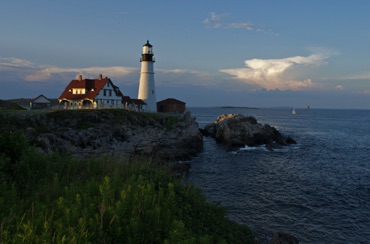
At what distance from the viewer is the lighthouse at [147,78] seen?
58.5m

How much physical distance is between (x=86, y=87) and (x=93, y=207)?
4984 centimetres

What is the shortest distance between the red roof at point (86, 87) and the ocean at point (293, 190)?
2221cm

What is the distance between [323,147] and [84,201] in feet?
177

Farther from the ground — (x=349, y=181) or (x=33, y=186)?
(x=33, y=186)

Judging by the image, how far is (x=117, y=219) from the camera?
5586mm

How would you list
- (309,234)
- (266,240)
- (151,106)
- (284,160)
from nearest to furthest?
1. (266,240)
2. (309,234)
3. (284,160)
4. (151,106)

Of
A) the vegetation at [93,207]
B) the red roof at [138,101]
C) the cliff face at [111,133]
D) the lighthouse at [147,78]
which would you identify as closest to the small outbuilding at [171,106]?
the lighthouse at [147,78]

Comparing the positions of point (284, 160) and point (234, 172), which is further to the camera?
point (284, 160)

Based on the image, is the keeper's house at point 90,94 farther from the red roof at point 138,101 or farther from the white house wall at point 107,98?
the red roof at point 138,101

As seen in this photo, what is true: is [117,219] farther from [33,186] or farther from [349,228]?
[349,228]

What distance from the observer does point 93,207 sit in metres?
6.00

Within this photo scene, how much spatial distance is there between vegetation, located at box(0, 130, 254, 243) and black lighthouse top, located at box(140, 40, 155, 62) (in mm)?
49354

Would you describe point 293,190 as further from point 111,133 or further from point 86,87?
point 86,87

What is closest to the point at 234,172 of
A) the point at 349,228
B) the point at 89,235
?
the point at 349,228
